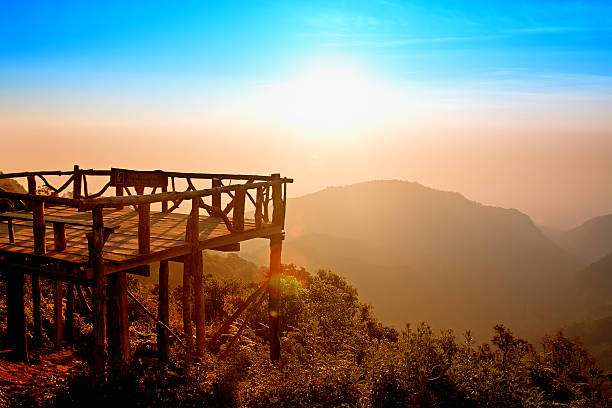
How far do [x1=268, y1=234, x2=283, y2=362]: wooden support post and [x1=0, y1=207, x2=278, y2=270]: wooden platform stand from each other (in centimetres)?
72

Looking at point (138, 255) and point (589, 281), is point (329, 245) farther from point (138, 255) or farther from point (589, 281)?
point (138, 255)

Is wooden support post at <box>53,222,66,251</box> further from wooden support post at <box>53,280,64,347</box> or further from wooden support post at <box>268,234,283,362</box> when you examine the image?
wooden support post at <box>268,234,283,362</box>

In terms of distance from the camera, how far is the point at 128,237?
8.98 m

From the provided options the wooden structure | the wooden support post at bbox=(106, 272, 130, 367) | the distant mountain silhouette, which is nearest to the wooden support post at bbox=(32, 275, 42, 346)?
the wooden structure

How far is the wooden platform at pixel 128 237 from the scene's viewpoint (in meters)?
7.27

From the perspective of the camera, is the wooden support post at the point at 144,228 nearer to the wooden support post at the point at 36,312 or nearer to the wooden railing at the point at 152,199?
the wooden railing at the point at 152,199

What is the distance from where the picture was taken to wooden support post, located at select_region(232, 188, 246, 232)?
912cm

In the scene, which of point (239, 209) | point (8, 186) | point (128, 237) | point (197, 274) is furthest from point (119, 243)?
point (8, 186)

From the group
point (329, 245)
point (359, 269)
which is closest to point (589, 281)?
point (359, 269)

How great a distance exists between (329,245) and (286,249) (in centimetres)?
2899

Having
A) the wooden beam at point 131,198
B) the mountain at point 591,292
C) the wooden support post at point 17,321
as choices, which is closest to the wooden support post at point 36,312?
the wooden support post at point 17,321

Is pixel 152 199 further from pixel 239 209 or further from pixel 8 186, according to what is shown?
pixel 8 186

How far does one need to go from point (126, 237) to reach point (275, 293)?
13.3 feet

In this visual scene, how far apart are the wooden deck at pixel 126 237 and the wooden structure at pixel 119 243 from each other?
19mm
